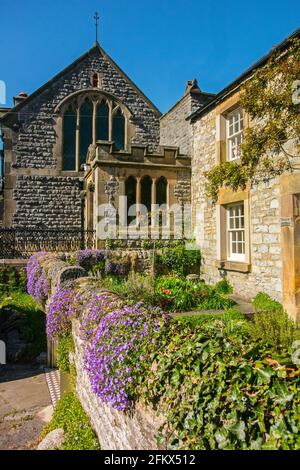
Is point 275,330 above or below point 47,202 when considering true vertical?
below

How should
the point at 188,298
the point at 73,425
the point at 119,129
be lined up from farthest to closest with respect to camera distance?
the point at 119,129
the point at 188,298
the point at 73,425

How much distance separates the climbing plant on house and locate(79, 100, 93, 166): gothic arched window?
31.3 feet

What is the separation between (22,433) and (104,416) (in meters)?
2.15

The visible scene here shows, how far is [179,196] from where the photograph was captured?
42.2 ft

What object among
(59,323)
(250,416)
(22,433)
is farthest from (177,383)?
(22,433)

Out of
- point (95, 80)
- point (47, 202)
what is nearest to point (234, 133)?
point (47, 202)

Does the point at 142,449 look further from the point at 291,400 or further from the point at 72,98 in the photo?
the point at 72,98

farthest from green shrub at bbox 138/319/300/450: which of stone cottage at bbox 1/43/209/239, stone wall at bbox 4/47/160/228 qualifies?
stone wall at bbox 4/47/160/228

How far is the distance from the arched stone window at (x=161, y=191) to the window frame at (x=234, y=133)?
3383 millimetres

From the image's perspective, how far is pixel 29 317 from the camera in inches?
362

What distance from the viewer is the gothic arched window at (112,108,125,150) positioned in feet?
55.1

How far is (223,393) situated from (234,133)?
9161 millimetres

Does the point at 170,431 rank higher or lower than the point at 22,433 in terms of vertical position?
higher

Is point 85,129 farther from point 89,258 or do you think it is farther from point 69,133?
point 89,258
